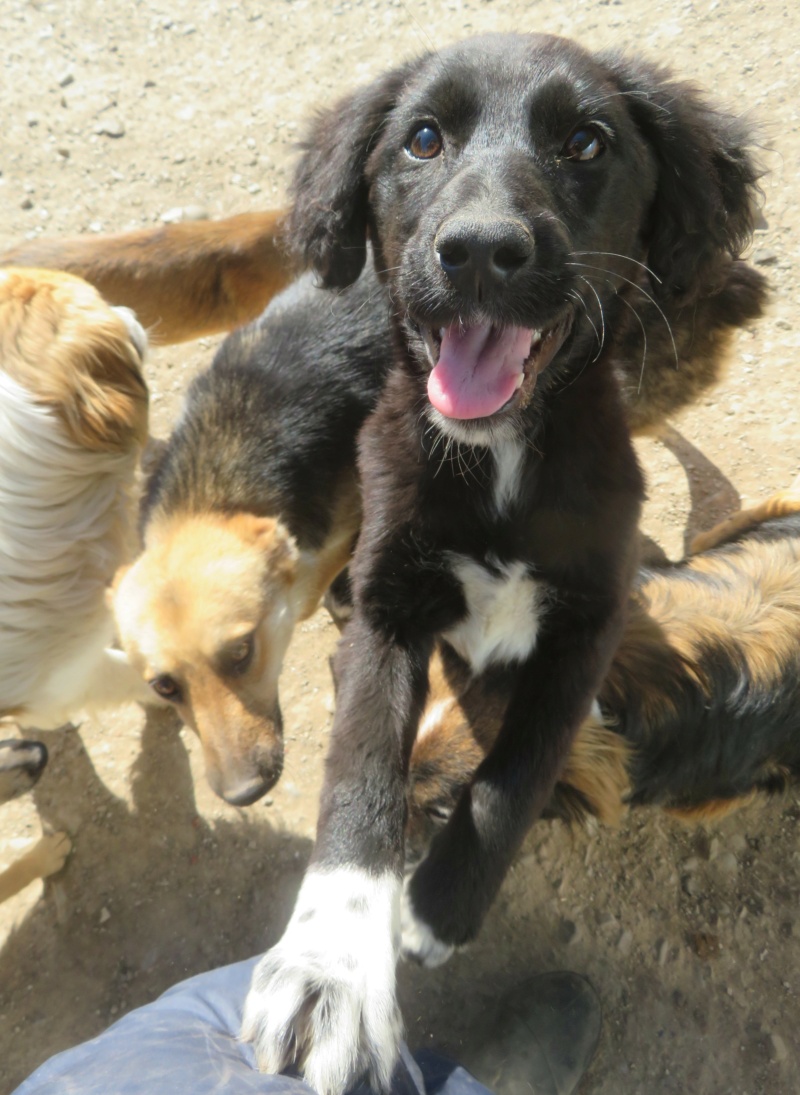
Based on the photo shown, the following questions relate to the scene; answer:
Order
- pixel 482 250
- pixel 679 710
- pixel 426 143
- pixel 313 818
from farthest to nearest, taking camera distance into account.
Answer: pixel 313 818 → pixel 679 710 → pixel 426 143 → pixel 482 250

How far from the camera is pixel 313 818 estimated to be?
319 centimetres

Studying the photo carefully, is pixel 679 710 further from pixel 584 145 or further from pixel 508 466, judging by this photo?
pixel 584 145

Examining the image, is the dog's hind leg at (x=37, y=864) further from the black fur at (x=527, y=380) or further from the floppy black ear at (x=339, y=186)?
the floppy black ear at (x=339, y=186)

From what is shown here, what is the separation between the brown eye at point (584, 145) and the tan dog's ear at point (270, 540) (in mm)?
1705

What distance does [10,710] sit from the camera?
281cm

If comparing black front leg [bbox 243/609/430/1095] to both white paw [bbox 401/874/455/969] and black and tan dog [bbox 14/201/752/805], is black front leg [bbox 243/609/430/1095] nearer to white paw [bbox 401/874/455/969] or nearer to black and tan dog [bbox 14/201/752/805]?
white paw [bbox 401/874/455/969]

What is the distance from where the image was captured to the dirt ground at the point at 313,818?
9.28ft

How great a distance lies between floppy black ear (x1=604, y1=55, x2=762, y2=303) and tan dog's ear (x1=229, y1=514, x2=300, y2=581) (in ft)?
5.30

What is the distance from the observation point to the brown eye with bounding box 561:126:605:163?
73.7 inches

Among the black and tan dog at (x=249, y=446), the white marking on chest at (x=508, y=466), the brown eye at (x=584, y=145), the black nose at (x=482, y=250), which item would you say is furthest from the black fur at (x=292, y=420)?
the black nose at (x=482, y=250)

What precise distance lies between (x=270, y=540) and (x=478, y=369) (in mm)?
1358

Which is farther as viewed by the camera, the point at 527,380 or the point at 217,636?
the point at 217,636

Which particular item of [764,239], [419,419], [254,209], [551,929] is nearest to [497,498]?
[419,419]

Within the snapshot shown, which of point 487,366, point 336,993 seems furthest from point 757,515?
point 336,993
